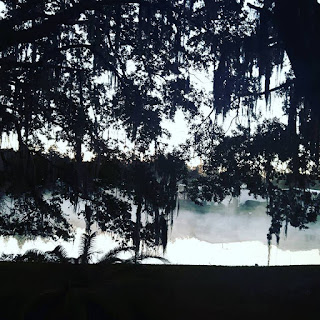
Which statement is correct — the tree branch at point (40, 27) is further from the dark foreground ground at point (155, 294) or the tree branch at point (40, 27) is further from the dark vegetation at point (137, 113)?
the dark foreground ground at point (155, 294)

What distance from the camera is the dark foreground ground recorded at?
12.7ft

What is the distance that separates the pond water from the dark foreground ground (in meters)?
9.84

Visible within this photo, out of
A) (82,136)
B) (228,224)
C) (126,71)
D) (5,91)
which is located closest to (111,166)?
(82,136)

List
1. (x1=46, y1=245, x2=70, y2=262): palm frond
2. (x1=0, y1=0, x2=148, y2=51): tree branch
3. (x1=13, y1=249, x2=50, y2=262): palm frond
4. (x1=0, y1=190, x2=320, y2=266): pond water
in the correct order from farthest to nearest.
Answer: (x1=0, y1=190, x2=320, y2=266): pond water → (x1=13, y1=249, x2=50, y2=262): palm frond → (x1=46, y1=245, x2=70, y2=262): palm frond → (x1=0, y1=0, x2=148, y2=51): tree branch

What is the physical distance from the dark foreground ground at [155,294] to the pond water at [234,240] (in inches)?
388

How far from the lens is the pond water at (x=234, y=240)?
24.8 meters

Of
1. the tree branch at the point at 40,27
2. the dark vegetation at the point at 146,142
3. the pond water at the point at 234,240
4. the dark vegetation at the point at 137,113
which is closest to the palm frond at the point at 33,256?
the dark vegetation at the point at 146,142

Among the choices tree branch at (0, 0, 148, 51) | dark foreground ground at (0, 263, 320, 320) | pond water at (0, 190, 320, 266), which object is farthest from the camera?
pond water at (0, 190, 320, 266)

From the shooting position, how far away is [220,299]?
4047mm

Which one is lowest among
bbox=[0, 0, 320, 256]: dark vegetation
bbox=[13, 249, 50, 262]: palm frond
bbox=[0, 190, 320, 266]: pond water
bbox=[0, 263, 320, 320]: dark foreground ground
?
bbox=[0, 190, 320, 266]: pond water

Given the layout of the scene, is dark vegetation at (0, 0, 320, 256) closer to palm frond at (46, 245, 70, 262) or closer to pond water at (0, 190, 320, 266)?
palm frond at (46, 245, 70, 262)

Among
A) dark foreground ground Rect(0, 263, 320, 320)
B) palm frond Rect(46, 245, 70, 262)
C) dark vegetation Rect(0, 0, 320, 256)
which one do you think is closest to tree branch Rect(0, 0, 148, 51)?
dark vegetation Rect(0, 0, 320, 256)

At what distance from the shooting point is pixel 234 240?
3509cm

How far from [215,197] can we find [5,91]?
212 inches
